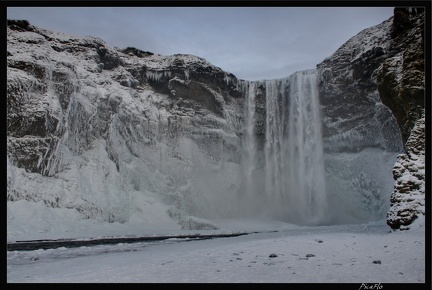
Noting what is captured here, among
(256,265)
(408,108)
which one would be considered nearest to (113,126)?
(408,108)

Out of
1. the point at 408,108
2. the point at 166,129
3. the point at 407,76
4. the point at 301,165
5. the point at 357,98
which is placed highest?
the point at 357,98

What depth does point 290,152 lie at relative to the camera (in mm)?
39594

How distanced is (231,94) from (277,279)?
113 ft

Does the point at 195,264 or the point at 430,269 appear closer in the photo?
the point at 430,269

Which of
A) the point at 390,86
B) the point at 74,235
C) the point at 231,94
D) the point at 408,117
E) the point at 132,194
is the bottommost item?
the point at 74,235

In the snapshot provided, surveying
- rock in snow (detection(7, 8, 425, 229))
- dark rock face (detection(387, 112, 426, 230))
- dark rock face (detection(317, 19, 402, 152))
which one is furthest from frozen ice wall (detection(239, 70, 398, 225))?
dark rock face (detection(387, 112, 426, 230))

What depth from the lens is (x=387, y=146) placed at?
35.0 metres

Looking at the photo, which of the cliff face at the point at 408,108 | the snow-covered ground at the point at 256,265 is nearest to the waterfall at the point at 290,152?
the cliff face at the point at 408,108

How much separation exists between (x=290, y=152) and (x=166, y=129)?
13.3 metres

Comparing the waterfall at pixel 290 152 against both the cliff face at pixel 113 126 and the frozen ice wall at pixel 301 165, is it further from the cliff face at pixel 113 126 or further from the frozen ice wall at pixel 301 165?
the cliff face at pixel 113 126

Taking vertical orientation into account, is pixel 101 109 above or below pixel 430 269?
above

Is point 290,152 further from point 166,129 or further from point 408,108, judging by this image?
point 408,108
